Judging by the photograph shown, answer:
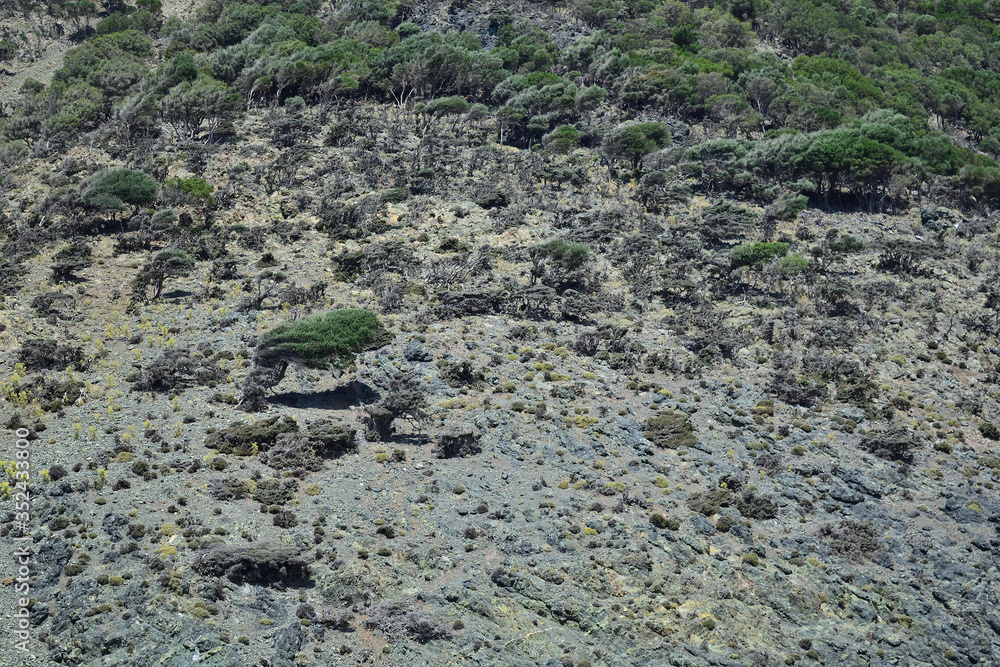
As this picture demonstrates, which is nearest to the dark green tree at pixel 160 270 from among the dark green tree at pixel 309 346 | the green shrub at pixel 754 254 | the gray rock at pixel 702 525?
the dark green tree at pixel 309 346

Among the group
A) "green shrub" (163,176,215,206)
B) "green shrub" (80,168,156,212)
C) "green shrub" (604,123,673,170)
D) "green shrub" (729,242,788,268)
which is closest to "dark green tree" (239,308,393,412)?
"green shrub" (80,168,156,212)

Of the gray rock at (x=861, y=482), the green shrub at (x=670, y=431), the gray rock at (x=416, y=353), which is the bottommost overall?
the gray rock at (x=861, y=482)

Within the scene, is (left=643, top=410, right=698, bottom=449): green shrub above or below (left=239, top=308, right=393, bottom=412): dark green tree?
below

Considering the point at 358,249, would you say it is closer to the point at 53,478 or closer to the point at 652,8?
the point at 53,478

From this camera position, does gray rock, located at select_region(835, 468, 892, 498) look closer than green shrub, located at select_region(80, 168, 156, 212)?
Yes

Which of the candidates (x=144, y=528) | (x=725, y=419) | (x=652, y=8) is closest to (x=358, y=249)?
(x=725, y=419)

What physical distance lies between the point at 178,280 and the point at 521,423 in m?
25.4

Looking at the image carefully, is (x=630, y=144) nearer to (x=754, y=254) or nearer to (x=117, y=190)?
(x=754, y=254)

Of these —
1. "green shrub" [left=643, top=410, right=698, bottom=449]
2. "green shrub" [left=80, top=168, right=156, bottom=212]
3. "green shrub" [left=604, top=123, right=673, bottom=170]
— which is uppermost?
"green shrub" [left=80, top=168, right=156, bottom=212]

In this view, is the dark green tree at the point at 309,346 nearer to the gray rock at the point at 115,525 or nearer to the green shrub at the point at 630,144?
the gray rock at the point at 115,525

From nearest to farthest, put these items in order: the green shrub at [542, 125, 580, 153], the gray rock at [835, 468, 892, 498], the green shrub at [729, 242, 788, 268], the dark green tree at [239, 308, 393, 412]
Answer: the gray rock at [835, 468, 892, 498] → the dark green tree at [239, 308, 393, 412] → the green shrub at [729, 242, 788, 268] → the green shrub at [542, 125, 580, 153]

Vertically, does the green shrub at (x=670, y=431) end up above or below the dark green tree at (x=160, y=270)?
below

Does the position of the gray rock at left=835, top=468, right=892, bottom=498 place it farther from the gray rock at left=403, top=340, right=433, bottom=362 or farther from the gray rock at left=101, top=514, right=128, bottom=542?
the gray rock at left=101, top=514, right=128, bottom=542

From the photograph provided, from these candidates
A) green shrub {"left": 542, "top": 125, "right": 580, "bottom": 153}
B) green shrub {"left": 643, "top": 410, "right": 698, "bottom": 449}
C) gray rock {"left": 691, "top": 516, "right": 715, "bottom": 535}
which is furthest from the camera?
green shrub {"left": 542, "top": 125, "right": 580, "bottom": 153}
